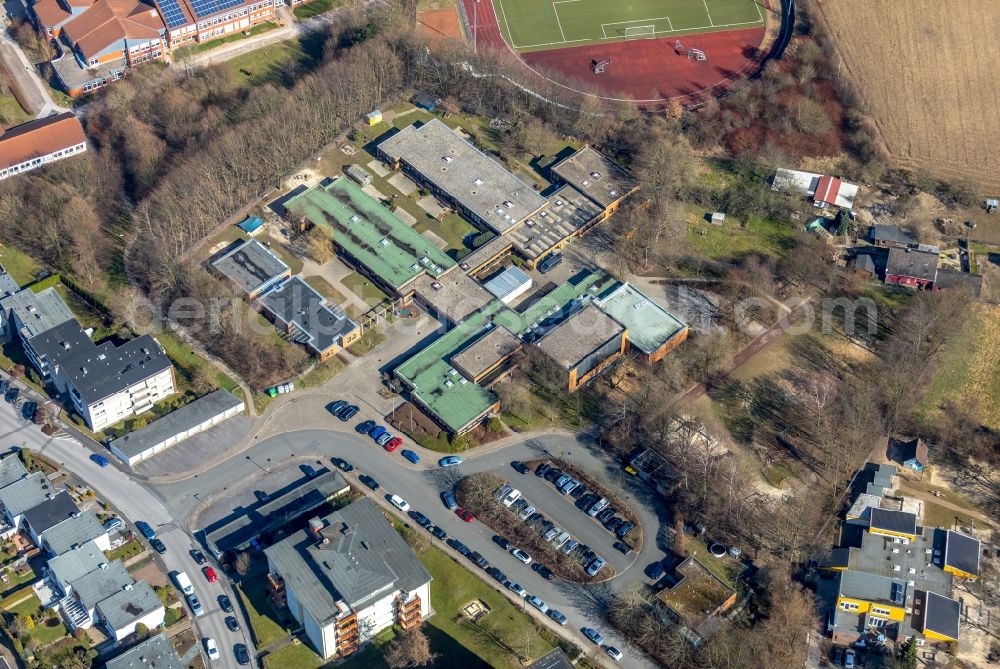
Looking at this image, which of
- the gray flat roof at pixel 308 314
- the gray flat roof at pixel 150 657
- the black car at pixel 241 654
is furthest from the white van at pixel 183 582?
the gray flat roof at pixel 308 314

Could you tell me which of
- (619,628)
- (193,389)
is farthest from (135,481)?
(619,628)

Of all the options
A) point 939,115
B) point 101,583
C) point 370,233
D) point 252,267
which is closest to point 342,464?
point 101,583

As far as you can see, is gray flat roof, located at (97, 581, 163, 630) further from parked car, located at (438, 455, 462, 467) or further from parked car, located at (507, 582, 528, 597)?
parked car, located at (507, 582, 528, 597)

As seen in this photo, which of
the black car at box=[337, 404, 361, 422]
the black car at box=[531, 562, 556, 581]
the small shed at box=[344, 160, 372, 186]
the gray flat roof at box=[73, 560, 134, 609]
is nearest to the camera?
the gray flat roof at box=[73, 560, 134, 609]

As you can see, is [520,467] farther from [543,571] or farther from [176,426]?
[176,426]

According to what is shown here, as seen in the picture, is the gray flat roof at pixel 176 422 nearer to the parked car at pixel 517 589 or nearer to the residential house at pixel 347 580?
the residential house at pixel 347 580

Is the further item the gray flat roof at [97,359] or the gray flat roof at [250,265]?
the gray flat roof at [250,265]

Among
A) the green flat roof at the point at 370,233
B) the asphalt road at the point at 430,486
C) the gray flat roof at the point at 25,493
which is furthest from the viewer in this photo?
the green flat roof at the point at 370,233

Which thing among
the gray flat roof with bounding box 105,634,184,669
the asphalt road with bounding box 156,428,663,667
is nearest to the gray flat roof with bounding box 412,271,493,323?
the asphalt road with bounding box 156,428,663,667
